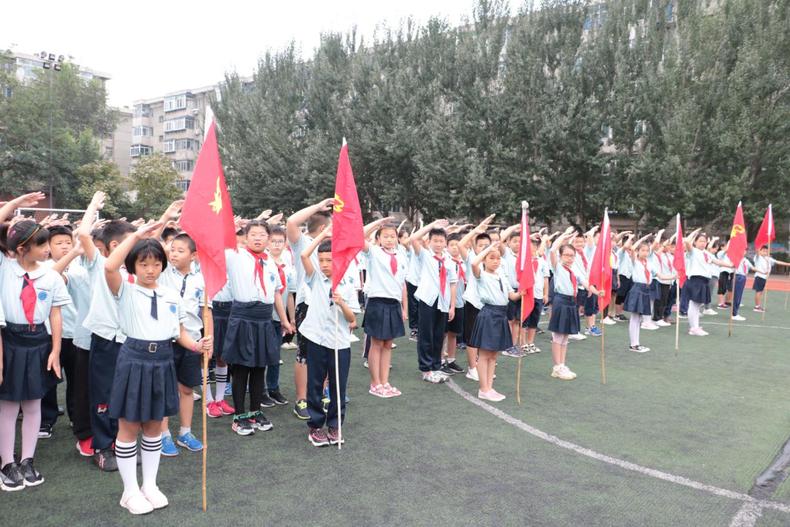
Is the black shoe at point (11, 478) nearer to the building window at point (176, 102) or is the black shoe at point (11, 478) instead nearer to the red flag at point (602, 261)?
the red flag at point (602, 261)

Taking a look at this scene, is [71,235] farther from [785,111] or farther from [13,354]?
[785,111]

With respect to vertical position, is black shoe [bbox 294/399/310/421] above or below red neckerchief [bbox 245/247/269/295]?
below

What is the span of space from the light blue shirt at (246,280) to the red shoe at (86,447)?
146 cm

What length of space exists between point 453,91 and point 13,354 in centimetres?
2093

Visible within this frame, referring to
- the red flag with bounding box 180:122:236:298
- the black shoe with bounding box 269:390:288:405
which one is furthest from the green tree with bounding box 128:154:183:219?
the red flag with bounding box 180:122:236:298

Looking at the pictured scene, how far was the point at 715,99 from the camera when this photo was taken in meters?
19.8

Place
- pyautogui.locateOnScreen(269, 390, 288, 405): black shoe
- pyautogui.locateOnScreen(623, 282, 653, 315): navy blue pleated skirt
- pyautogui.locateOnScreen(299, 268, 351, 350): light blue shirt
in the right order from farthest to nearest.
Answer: pyautogui.locateOnScreen(623, 282, 653, 315): navy blue pleated skirt → pyautogui.locateOnScreen(269, 390, 288, 405): black shoe → pyautogui.locateOnScreen(299, 268, 351, 350): light blue shirt

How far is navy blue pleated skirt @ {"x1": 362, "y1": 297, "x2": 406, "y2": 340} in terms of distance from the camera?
577cm

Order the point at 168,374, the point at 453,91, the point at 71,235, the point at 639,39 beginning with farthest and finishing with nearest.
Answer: the point at 453,91, the point at 639,39, the point at 71,235, the point at 168,374

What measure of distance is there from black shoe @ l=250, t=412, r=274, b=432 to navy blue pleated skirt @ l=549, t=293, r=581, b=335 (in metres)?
3.40

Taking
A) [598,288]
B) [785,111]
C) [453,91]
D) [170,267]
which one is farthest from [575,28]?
[170,267]

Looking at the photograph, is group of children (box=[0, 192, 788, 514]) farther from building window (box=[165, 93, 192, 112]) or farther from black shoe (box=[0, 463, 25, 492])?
building window (box=[165, 93, 192, 112])

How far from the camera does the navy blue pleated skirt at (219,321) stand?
207 inches

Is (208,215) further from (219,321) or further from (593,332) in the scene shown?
(593,332)
